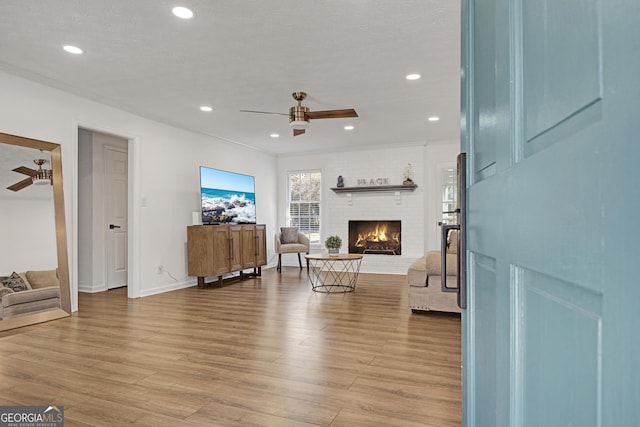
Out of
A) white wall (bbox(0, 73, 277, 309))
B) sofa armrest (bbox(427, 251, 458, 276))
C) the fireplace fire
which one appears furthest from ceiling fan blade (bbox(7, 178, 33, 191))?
the fireplace fire

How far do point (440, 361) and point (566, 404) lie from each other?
99.6 inches

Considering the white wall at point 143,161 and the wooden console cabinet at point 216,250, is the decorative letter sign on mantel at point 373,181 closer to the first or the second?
the white wall at point 143,161

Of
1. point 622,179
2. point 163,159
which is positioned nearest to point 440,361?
point 622,179

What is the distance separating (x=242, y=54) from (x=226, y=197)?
3.36m

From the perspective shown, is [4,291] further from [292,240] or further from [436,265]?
[292,240]

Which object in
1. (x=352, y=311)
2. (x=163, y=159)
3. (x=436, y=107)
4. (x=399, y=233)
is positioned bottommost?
(x=352, y=311)

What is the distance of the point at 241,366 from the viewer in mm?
2650

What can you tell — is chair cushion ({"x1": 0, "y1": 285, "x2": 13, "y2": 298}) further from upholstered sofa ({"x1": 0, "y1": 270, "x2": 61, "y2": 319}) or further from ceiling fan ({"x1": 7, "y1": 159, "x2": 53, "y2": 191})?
ceiling fan ({"x1": 7, "y1": 159, "x2": 53, "y2": 191})

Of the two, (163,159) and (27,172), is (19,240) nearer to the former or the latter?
(27,172)

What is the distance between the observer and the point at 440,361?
2729 mm

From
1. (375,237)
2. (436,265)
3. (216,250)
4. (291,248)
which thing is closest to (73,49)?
(216,250)

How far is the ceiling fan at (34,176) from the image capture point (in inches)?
153

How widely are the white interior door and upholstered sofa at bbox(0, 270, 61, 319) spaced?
1841 mm

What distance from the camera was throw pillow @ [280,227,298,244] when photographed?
25.6 ft
